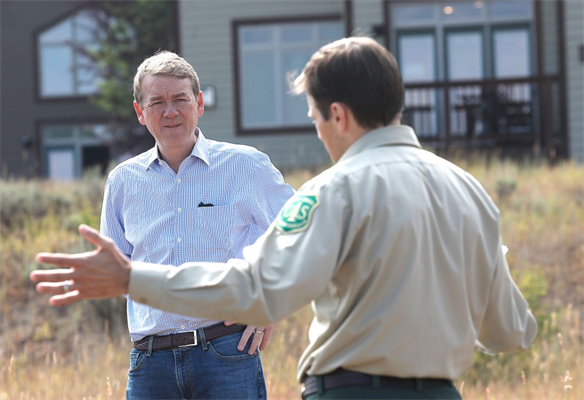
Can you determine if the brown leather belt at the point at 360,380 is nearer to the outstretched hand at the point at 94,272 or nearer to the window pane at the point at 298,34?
the outstretched hand at the point at 94,272

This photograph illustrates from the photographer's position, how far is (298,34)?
18.9 metres

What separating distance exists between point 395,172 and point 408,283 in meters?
0.31

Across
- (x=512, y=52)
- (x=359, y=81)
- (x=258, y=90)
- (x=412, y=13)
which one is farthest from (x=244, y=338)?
(x=512, y=52)

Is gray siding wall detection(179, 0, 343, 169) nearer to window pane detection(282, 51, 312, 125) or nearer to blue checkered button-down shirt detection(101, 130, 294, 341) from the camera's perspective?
window pane detection(282, 51, 312, 125)

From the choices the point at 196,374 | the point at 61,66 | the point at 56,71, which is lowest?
the point at 196,374

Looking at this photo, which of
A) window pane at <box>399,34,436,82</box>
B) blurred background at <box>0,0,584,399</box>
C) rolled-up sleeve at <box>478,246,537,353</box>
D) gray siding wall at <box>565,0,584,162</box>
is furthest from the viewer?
window pane at <box>399,34,436,82</box>

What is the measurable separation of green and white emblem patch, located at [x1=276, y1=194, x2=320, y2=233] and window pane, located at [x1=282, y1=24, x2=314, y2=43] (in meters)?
16.5

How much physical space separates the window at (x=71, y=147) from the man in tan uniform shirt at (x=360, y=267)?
25513mm

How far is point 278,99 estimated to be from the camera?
1884cm

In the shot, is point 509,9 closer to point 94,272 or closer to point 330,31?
A: point 330,31

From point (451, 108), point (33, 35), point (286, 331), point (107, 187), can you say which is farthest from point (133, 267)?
point (33, 35)

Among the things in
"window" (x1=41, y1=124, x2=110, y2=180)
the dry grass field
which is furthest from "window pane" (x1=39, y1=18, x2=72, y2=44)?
the dry grass field

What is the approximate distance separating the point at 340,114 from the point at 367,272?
0.46m

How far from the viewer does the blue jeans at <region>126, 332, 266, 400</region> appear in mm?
3756
